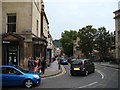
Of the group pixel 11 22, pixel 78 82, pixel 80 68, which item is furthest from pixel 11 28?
pixel 78 82

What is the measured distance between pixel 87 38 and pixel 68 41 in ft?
129

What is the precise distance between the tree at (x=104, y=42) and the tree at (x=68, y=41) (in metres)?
40.5

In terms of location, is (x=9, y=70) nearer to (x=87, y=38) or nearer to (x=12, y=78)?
(x=12, y=78)

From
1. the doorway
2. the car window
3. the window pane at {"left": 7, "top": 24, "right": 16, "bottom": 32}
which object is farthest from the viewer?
the window pane at {"left": 7, "top": 24, "right": 16, "bottom": 32}

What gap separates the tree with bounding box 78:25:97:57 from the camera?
269 ft

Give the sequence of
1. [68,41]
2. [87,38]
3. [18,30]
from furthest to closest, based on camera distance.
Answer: [68,41] < [87,38] < [18,30]

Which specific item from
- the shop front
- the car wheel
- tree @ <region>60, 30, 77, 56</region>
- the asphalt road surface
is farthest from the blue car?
tree @ <region>60, 30, 77, 56</region>

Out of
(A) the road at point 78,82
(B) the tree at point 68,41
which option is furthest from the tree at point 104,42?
(A) the road at point 78,82

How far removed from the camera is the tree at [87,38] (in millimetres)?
82000

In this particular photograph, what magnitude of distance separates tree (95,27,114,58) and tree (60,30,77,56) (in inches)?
1594

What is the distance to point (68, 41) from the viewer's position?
121750 millimetres

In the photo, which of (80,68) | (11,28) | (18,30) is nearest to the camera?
(80,68)

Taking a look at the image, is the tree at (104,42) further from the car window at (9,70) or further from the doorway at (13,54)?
the car window at (9,70)

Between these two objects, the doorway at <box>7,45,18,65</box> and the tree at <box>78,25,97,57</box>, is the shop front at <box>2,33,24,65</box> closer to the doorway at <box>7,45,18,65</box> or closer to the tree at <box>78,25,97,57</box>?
the doorway at <box>7,45,18,65</box>
